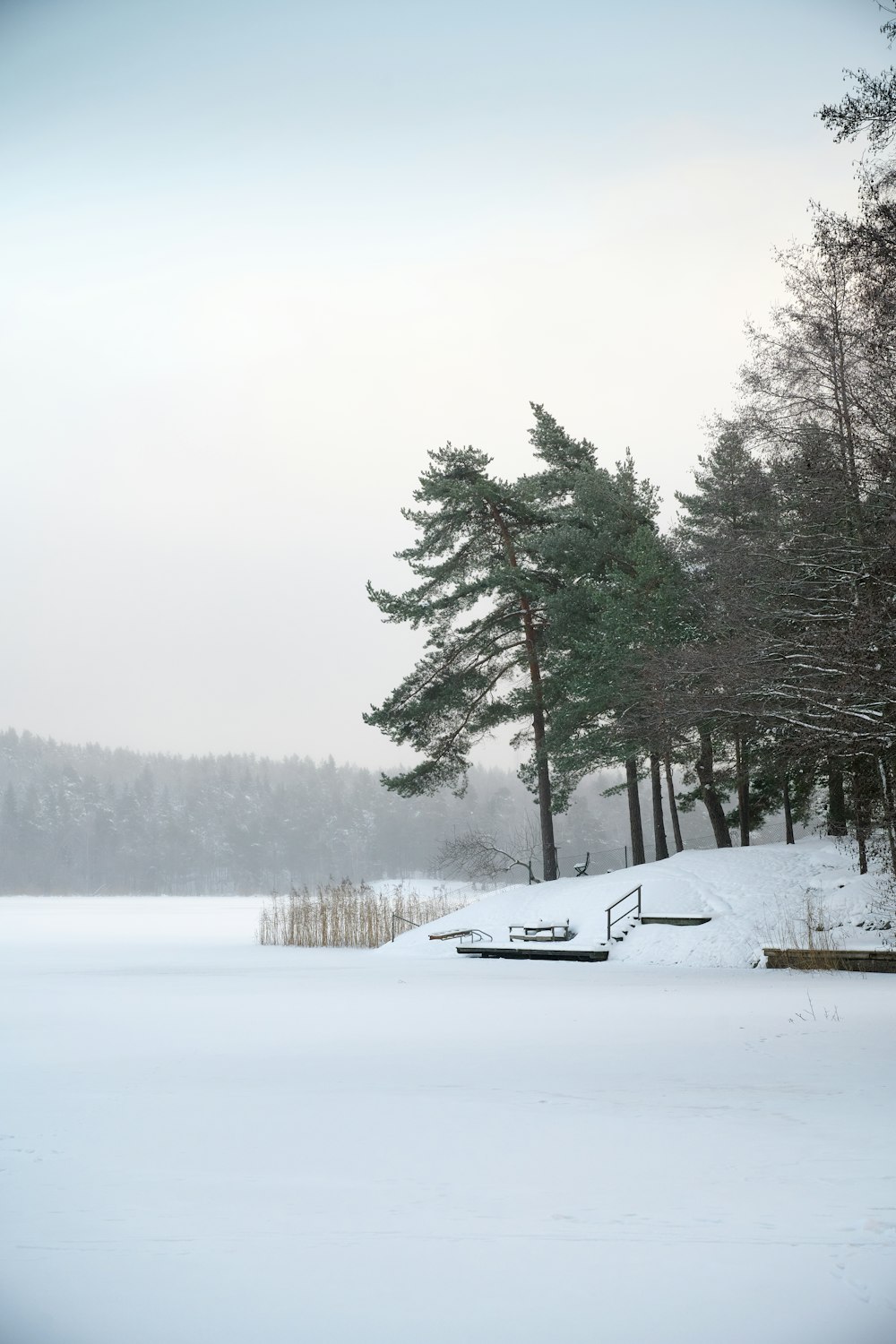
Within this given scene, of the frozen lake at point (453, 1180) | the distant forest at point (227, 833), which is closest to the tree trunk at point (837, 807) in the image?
the frozen lake at point (453, 1180)

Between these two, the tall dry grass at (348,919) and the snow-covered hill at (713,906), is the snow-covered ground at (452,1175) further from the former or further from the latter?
the tall dry grass at (348,919)

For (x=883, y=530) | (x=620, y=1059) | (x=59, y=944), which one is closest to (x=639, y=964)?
(x=883, y=530)

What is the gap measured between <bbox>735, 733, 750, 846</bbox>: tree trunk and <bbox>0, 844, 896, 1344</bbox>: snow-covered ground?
1216cm

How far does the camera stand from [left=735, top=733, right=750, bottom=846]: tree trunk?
24.4 m

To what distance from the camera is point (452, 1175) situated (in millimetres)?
5457

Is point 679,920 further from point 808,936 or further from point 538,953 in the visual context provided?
point 808,936

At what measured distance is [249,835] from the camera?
12069cm

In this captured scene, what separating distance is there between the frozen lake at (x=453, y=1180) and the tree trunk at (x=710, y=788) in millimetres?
15024

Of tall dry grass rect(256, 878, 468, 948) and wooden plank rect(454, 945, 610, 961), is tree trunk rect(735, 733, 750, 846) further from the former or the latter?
tall dry grass rect(256, 878, 468, 948)

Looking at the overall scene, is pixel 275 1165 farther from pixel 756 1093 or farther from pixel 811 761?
pixel 811 761

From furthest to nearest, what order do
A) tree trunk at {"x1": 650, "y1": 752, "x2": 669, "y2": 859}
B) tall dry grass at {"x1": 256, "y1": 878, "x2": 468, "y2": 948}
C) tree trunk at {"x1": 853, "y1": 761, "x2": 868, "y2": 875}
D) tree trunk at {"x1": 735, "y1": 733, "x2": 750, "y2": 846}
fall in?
tree trunk at {"x1": 650, "y1": 752, "x2": 669, "y2": 859} < tall dry grass at {"x1": 256, "y1": 878, "x2": 468, "y2": 948} < tree trunk at {"x1": 735, "y1": 733, "x2": 750, "y2": 846} < tree trunk at {"x1": 853, "y1": 761, "x2": 868, "y2": 875}

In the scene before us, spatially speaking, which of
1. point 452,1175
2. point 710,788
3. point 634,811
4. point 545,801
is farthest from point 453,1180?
point 634,811

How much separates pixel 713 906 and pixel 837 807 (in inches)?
219

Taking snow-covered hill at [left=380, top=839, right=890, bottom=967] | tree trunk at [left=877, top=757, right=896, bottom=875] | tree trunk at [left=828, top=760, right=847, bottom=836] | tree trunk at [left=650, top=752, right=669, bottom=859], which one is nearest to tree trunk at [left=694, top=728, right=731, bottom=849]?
tree trunk at [left=650, top=752, right=669, bottom=859]
